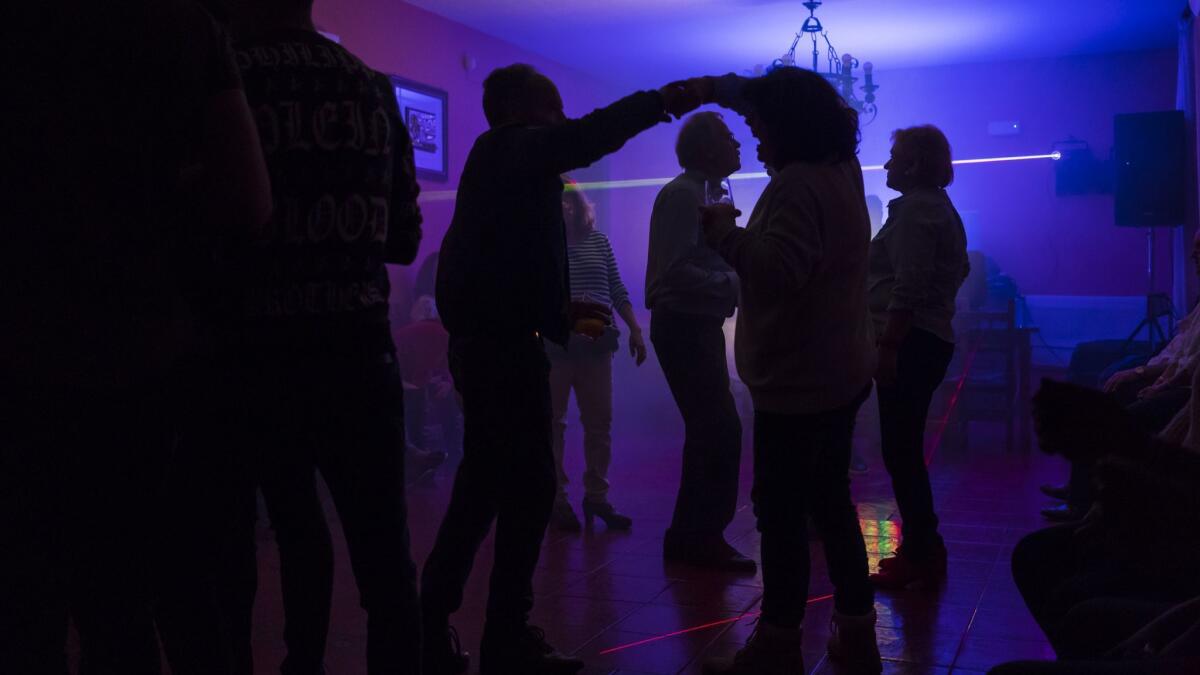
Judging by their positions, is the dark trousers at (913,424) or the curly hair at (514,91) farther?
the dark trousers at (913,424)

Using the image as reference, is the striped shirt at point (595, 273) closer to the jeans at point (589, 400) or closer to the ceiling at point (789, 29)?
the jeans at point (589, 400)

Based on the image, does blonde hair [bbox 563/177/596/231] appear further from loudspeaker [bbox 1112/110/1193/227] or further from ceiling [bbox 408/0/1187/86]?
loudspeaker [bbox 1112/110/1193/227]

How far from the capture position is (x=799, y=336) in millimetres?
2152

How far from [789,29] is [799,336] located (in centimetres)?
642

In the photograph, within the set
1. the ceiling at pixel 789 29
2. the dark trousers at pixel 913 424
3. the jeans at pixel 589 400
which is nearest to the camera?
the dark trousers at pixel 913 424

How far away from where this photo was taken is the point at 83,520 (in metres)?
1.20

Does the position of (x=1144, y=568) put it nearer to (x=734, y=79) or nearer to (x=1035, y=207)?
(x=734, y=79)

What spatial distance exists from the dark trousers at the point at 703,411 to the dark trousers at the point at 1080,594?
1485 millimetres

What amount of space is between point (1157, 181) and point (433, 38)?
489 cm

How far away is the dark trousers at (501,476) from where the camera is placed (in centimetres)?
225

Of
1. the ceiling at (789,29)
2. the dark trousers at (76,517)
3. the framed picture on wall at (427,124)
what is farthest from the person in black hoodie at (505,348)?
the ceiling at (789,29)

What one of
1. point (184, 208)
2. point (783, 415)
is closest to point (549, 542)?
point (783, 415)

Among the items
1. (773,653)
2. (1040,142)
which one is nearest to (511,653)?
(773,653)

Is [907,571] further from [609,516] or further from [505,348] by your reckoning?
[505,348]
